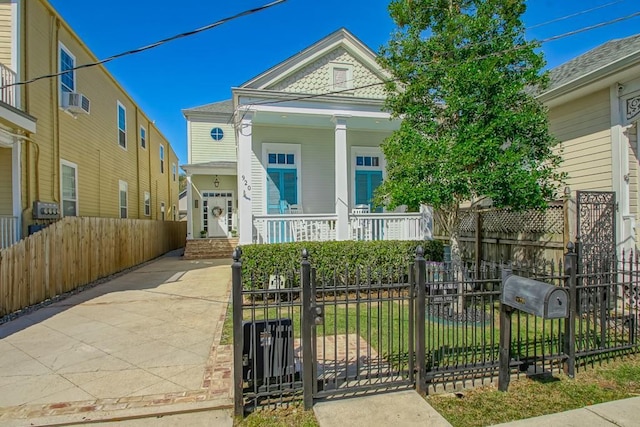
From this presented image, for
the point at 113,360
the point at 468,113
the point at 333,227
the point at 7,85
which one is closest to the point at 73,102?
the point at 7,85

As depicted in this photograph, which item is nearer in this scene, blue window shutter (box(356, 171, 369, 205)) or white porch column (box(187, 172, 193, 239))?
blue window shutter (box(356, 171, 369, 205))

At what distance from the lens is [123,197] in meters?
15.2

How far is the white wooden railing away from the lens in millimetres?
7243

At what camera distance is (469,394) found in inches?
132

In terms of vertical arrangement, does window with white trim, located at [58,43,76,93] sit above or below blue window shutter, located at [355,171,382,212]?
above

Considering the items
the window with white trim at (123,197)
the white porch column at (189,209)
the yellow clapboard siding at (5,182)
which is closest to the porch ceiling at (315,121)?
the yellow clapboard siding at (5,182)

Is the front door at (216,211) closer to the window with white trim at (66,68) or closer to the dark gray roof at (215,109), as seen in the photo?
the dark gray roof at (215,109)

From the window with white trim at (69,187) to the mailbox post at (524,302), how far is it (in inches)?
455

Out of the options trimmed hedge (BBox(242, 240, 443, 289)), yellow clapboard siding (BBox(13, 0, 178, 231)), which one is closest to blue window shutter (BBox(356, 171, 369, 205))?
trimmed hedge (BBox(242, 240, 443, 289))

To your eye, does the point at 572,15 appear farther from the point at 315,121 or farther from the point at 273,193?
the point at 273,193

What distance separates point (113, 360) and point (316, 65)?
8.99m

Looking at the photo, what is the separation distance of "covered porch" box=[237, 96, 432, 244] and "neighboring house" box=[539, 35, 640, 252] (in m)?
3.71

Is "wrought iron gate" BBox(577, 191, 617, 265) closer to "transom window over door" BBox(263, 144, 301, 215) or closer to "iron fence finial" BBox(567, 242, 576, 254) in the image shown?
"iron fence finial" BBox(567, 242, 576, 254)

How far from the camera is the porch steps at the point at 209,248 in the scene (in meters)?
15.2
